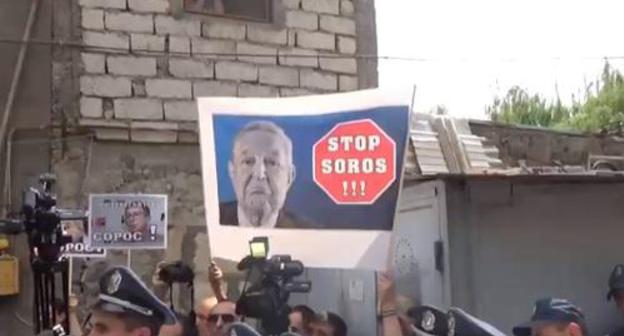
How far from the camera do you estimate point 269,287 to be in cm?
449

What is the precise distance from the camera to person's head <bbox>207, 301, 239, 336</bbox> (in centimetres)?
531

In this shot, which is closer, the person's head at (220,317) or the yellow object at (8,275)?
the person's head at (220,317)

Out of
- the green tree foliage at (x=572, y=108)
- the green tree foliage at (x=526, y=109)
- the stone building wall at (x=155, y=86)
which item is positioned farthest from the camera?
the green tree foliage at (x=526, y=109)

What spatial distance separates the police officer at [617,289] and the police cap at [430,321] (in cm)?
110

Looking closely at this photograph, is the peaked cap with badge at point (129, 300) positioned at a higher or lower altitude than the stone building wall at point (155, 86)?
lower

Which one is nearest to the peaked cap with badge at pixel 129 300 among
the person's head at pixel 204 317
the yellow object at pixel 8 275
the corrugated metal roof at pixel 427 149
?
the person's head at pixel 204 317

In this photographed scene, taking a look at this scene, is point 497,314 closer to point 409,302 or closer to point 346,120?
point 409,302

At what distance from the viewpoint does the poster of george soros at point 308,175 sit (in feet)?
16.0

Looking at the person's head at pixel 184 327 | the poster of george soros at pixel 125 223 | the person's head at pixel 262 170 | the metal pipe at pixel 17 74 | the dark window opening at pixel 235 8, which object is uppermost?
the dark window opening at pixel 235 8

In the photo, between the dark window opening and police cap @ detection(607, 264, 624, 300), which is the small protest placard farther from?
police cap @ detection(607, 264, 624, 300)

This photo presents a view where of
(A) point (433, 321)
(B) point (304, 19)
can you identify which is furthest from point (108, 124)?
(A) point (433, 321)

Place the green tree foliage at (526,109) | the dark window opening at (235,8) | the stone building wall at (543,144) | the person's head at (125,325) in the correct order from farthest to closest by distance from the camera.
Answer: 1. the green tree foliage at (526,109)
2. the stone building wall at (543,144)
3. the dark window opening at (235,8)
4. the person's head at (125,325)

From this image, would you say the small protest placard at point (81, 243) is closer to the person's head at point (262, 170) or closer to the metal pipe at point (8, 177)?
the metal pipe at point (8, 177)

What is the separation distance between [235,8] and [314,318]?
444 centimetres
